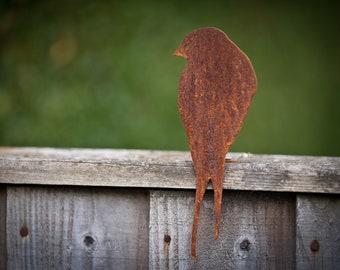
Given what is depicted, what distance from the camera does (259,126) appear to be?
3164 millimetres

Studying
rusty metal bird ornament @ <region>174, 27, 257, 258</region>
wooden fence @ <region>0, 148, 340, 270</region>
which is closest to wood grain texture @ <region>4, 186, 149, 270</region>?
wooden fence @ <region>0, 148, 340, 270</region>

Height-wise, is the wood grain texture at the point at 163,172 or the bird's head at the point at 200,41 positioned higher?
the bird's head at the point at 200,41

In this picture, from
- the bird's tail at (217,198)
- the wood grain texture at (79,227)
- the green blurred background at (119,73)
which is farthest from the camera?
the green blurred background at (119,73)

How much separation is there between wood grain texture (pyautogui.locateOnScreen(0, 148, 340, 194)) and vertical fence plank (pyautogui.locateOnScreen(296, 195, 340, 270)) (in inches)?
1.7

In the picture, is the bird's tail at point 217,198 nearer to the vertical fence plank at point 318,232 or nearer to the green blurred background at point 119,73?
the vertical fence plank at point 318,232

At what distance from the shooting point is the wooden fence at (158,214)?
1.27 metres

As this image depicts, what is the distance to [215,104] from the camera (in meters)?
1.24

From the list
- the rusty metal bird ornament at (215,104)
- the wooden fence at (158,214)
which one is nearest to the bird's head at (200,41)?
the rusty metal bird ornament at (215,104)

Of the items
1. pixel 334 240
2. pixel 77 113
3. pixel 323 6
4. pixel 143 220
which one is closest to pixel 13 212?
pixel 143 220

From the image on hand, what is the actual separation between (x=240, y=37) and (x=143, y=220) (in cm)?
197

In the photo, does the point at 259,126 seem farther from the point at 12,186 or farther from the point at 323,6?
the point at 12,186

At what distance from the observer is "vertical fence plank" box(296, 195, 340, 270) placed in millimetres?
1271

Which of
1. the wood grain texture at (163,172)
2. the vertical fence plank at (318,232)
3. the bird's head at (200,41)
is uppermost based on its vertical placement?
the bird's head at (200,41)

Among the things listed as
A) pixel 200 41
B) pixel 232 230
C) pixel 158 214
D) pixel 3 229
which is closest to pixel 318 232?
pixel 232 230
